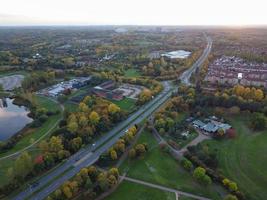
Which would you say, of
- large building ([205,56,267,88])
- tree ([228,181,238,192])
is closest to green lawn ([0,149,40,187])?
tree ([228,181,238,192])

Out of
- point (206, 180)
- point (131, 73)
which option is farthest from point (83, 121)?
point (131, 73)

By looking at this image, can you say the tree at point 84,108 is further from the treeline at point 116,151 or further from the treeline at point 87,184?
the treeline at point 87,184

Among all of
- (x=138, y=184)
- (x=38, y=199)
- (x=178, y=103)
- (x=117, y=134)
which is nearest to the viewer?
(x=38, y=199)

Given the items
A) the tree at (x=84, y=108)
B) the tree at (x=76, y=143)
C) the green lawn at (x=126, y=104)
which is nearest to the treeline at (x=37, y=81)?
the green lawn at (x=126, y=104)

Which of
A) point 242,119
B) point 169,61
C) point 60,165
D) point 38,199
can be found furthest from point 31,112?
point 169,61

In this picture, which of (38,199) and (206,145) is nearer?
(38,199)

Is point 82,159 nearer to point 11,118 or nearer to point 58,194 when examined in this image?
point 58,194

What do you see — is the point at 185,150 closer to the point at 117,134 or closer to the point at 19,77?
the point at 117,134

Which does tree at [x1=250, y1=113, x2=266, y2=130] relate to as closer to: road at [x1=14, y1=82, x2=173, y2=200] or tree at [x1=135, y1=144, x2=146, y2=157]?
road at [x1=14, y1=82, x2=173, y2=200]
